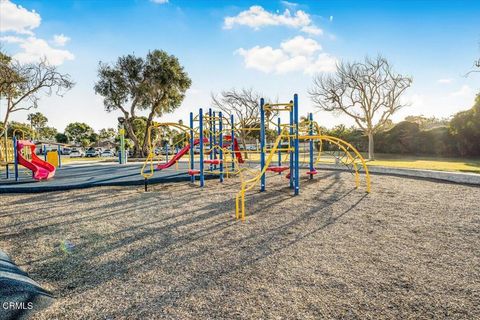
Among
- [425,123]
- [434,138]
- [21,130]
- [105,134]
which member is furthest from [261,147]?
[105,134]

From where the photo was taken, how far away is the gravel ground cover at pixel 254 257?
2510mm

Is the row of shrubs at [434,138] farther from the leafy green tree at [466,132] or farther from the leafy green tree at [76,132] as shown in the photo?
the leafy green tree at [76,132]

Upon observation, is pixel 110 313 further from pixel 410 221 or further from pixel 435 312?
pixel 410 221

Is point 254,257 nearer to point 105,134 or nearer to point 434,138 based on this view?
point 434,138

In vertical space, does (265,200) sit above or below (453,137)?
below

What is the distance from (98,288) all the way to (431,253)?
385 centimetres

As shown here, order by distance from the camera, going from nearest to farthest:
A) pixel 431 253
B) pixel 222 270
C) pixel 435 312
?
1. pixel 435 312
2. pixel 222 270
3. pixel 431 253

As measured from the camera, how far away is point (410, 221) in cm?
514

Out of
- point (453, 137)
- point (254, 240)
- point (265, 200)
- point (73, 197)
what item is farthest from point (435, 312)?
point (453, 137)
